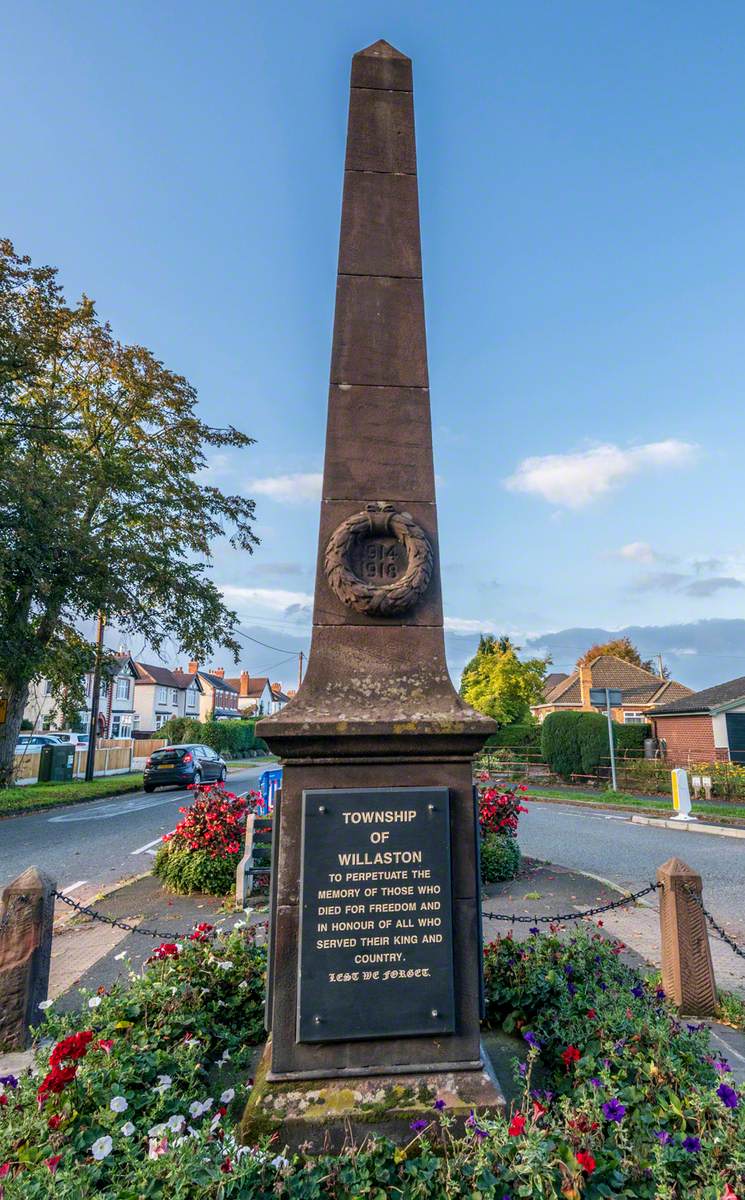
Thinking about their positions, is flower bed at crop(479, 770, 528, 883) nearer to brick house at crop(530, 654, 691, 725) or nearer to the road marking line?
the road marking line

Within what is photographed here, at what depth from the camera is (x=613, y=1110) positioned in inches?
103

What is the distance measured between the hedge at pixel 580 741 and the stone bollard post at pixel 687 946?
22.3 meters

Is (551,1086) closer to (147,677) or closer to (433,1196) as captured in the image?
(433,1196)

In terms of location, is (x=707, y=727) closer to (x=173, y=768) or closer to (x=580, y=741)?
(x=580, y=741)

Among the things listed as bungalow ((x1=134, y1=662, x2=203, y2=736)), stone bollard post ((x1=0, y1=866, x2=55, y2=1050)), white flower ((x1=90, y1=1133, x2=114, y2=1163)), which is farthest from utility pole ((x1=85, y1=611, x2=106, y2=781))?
bungalow ((x1=134, y1=662, x2=203, y2=736))

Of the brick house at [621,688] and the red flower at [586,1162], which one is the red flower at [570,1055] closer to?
the red flower at [586,1162]

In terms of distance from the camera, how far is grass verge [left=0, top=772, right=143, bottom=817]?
18.5m

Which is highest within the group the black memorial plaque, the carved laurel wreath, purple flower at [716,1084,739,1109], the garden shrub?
the carved laurel wreath

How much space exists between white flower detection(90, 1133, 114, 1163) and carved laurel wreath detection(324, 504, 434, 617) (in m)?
2.42

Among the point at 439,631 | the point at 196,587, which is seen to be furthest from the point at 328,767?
the point at 196,587

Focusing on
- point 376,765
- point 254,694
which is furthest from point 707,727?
point 254,694

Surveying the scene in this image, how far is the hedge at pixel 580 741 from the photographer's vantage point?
26.3 metres

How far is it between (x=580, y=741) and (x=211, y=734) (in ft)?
102

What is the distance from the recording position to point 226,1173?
7.56 feet
